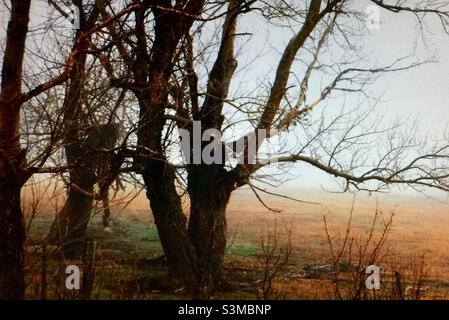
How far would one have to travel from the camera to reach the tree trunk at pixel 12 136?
→ 12.5 feet

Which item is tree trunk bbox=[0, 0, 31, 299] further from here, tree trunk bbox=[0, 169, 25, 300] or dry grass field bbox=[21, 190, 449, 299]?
dry grass field bbox=[21, 190, 449, 299]

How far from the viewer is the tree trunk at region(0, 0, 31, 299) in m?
3.81

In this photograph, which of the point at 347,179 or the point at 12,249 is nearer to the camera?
the point at 12,249

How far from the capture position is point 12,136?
384 centimetres

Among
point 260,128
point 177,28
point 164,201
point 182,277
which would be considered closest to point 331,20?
point 260,128

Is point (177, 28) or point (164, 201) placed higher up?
point (177, 28)

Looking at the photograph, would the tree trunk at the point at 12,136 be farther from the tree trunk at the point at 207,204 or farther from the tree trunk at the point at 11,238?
the tree trunk at the point at 207,204

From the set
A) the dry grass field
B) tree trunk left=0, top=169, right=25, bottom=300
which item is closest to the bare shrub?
the dry grass field

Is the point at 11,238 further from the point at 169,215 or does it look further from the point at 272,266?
the point at 272,266

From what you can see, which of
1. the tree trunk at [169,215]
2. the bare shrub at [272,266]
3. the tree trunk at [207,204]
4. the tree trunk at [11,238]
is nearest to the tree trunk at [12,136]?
the tree trunk at [11,238]

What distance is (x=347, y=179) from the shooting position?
24.8ft
